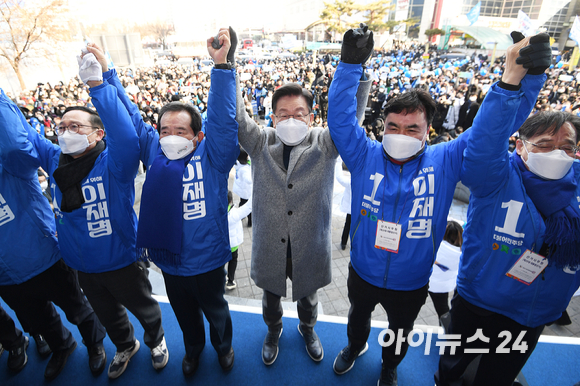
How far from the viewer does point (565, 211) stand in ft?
4.88

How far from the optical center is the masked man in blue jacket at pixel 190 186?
5.70 ft

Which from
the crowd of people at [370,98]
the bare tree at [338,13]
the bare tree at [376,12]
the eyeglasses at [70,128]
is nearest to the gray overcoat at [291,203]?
the eyeglasses at [70,128]

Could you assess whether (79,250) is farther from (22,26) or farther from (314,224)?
(22,26)

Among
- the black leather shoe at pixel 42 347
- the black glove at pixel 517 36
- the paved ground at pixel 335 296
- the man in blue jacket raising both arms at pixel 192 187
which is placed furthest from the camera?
the paved ground at pixel 335 296

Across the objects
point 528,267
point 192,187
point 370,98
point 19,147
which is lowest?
point 370,98

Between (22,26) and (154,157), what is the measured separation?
2314 cm

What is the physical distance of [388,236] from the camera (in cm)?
170

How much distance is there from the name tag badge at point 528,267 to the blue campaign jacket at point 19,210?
9.96ft

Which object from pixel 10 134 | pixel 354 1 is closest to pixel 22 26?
pixel 10 134

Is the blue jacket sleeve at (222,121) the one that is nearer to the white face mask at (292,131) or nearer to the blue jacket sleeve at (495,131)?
the white face mask at (292,131)

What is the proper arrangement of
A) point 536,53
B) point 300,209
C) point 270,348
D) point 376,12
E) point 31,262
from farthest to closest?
point 376,12 < point 270,348 < point 31,262 < point 300,209 < point 536,53

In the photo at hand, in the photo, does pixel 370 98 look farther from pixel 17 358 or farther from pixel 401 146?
pixel 17 358

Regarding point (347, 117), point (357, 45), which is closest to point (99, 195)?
point (347, 117)

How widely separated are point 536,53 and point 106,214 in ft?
8.24
